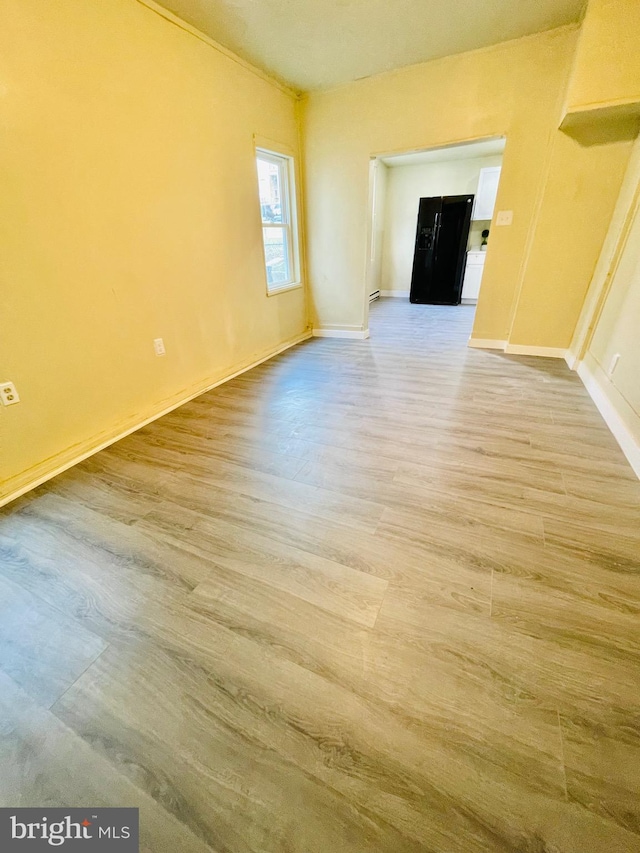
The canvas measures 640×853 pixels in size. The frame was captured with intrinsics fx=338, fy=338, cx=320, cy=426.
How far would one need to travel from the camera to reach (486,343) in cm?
370

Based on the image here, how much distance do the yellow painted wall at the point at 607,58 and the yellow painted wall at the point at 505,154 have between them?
405mm

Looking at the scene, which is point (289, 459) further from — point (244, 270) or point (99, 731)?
point (244, 270)

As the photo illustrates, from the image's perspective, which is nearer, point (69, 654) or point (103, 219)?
point (69, 654)

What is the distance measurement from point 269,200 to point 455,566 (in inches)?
149

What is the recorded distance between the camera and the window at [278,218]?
11.2 ft

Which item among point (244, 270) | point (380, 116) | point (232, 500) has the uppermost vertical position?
point (380, 116)

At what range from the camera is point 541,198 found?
2.98 metres

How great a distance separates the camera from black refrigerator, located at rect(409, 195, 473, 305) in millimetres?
5656

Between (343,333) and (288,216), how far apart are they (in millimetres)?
1421

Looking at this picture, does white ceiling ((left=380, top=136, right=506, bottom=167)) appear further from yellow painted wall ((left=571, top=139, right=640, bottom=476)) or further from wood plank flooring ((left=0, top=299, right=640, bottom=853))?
wood plank flooring ((left=0, top=299, right=640, bottom=853))

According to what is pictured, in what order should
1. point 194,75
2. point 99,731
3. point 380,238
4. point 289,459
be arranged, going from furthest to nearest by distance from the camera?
point 380,238, point 194,75, point 289,459, point 99,731

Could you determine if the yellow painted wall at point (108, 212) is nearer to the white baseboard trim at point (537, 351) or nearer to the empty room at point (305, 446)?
the empty room at point (305, 446)

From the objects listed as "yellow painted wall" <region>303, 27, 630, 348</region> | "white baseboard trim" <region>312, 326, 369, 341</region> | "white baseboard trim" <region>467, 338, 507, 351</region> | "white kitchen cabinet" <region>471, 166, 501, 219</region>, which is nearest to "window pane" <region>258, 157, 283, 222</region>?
"yellow painted wall" <region>303, 27, 630, 348</region>

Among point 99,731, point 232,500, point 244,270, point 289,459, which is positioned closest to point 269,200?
point 244,270
